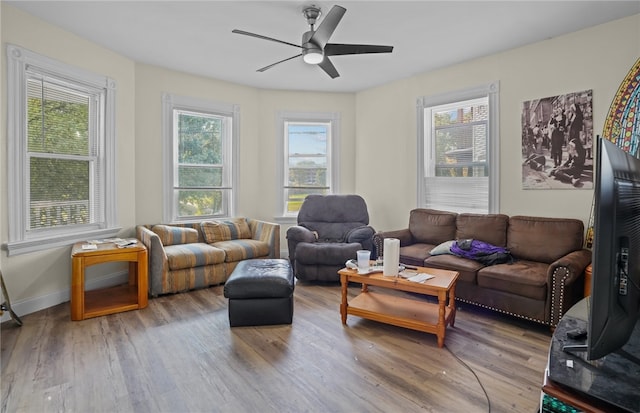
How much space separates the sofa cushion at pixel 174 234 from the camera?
4121 millimetres

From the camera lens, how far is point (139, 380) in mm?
2100

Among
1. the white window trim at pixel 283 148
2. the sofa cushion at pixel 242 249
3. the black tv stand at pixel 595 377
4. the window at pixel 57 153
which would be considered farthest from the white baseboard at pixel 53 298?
the black tv stand at pixel 595 377

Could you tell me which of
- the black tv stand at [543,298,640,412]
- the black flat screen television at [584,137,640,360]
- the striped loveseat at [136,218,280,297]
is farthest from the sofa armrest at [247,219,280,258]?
the black flat screen television at [584,137,640,360]

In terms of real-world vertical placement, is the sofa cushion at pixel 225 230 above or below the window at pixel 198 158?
below

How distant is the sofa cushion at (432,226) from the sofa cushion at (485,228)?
115 millimetres

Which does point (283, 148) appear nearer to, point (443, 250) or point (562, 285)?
point (443, 250)

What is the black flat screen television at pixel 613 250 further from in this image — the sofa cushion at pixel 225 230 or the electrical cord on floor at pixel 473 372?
the sofa cushion at pixel 225 230

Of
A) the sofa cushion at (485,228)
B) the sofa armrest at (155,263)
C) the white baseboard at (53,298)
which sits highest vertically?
the sofa cushion at (485,228)

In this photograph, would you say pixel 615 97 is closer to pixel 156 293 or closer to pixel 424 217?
pixel 424 217

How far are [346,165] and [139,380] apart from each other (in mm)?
4161

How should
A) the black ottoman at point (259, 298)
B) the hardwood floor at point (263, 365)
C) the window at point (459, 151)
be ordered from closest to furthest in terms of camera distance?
the hardwood floor at point (263, 365)
the black ottoman at point (259, 298)
the window at point (459, 151)

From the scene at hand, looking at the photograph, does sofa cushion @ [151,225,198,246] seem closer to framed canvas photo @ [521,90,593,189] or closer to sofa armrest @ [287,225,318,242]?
sofa armrest @ [287,225,318,242]

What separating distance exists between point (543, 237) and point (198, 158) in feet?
14.3

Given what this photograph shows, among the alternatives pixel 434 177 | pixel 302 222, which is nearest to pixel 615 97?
pixel 434 177
